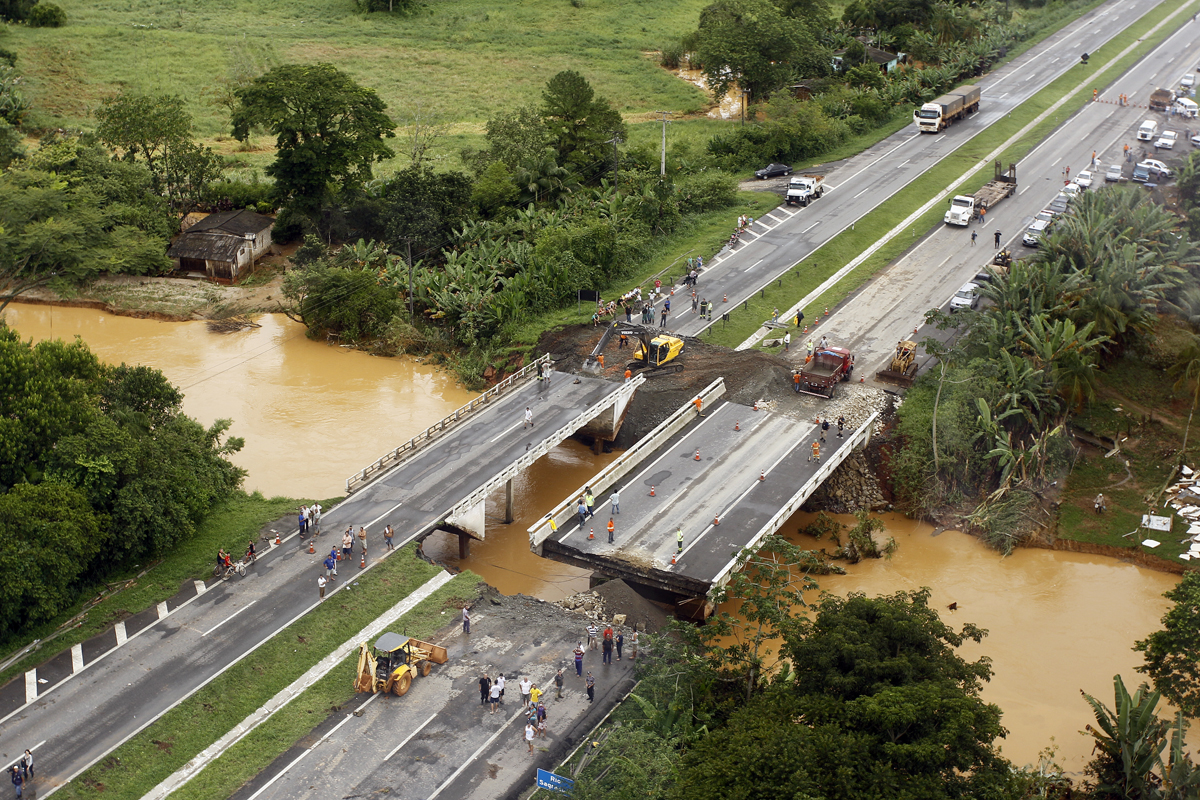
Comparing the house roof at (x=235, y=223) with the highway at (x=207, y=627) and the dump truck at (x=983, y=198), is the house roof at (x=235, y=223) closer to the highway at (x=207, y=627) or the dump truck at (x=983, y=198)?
the highway at (x=207, y=627)

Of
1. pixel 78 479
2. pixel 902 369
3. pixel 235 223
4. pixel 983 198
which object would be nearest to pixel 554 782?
pixel 78 479

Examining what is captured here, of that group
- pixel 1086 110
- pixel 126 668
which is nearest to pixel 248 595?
pixel 126 668

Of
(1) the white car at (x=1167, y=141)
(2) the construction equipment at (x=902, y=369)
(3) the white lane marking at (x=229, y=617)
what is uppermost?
(1) the white car at (x=1167, y=141)

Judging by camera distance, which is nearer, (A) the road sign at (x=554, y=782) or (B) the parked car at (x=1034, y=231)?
(A) the road sign at (x=554, y=782)

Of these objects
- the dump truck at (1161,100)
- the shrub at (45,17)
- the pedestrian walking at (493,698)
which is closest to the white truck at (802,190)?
the dump truck at (1161,100)

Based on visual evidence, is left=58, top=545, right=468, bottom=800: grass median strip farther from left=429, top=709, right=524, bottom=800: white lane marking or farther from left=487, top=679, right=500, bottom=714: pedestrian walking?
left=429, top=709, right=524, bottom=800: white lane marking

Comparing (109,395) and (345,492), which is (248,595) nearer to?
(345,492)

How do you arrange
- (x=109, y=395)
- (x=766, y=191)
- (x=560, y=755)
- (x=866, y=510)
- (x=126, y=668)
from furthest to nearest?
1. (x=766, y=191)
2. (x=866, y=510)
3. (x=109, y=395)
4. (x=126, y=668)
5. (x=560, y=755)
